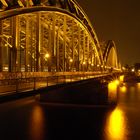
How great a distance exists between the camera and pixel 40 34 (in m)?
43.0

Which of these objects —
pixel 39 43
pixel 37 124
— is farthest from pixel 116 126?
pixel 39 43

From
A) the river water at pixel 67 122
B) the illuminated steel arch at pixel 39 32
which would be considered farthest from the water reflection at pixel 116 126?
the illuminated steel arch at pixel 39 32

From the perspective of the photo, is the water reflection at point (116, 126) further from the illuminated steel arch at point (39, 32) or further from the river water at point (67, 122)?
the illuminated steel arch at point (39, 32)

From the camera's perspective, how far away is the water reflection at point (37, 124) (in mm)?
33619

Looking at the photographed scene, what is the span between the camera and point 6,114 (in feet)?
139

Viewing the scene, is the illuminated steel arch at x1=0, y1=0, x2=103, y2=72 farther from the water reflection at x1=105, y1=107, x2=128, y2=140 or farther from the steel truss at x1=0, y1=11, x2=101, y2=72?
the water reflection at x1=105, y1=107, x2=128, y2=140

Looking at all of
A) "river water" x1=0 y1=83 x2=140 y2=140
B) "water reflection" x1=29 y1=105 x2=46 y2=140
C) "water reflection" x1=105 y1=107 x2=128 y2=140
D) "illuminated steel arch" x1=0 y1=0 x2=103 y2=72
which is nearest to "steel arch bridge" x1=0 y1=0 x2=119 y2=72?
"illuminated steel arch" x1=0 y1=0 x2=103 y2=72

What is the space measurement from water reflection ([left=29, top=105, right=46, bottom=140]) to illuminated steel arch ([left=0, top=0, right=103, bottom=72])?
18.2ft

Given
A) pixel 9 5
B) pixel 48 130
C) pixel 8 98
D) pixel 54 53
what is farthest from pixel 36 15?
pixel 8 98

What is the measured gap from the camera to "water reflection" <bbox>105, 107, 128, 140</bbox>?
3528 centimetres

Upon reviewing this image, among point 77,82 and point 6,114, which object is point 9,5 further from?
point 6,114

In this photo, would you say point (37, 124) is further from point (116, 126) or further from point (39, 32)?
point (39, 32)

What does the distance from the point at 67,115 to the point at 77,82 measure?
12.4m

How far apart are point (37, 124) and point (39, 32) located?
9.87 metres
